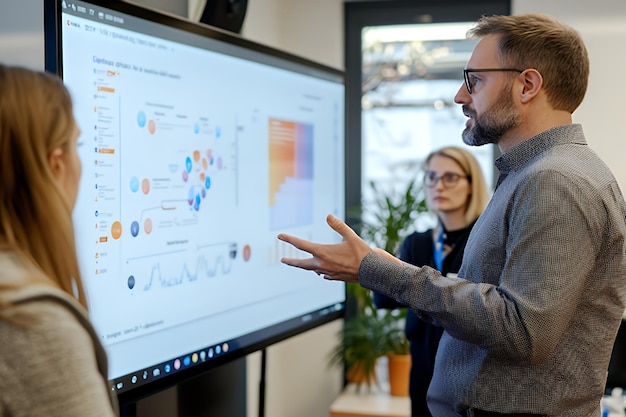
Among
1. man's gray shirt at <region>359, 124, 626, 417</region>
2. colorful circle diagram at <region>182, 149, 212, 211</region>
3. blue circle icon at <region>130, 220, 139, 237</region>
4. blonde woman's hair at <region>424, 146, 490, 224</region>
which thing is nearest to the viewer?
man's gray shirt at <region>359, 124, 626, 417</region>

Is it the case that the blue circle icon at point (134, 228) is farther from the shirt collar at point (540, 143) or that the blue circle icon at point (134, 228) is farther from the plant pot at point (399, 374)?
the plant pot at point (399, 374)

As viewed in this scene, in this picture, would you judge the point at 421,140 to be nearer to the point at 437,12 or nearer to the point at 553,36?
the point at 437,12

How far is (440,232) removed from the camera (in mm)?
3279

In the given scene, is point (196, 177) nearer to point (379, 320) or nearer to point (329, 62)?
point (379, 320)

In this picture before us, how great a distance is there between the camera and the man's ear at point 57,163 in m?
1.03

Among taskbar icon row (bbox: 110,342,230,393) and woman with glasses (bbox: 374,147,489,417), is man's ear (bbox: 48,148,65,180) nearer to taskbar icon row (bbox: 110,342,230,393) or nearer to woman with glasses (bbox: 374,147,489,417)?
taskbar icon row (bbox: 110,342,230,393)

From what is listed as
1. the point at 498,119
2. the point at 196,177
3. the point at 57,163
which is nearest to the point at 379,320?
the point at 196,177

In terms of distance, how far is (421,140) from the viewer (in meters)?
4.59

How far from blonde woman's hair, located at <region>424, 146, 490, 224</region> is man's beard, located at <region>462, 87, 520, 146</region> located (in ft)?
4.36

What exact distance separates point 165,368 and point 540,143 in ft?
3.63

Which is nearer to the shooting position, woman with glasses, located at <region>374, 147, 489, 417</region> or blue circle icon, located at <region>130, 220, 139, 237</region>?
blue circle icon, located at <region>130, 220, 139, 237</region>

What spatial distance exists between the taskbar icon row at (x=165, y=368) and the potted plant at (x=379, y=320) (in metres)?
1.82

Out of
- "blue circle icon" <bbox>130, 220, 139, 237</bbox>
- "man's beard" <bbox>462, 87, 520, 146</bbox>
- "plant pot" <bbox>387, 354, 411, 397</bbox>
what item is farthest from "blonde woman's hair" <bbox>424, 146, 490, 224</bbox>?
"blue circle icon" <bbox>130, 220, 139, 237</bbox>

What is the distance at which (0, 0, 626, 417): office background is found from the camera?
4.19 metres
